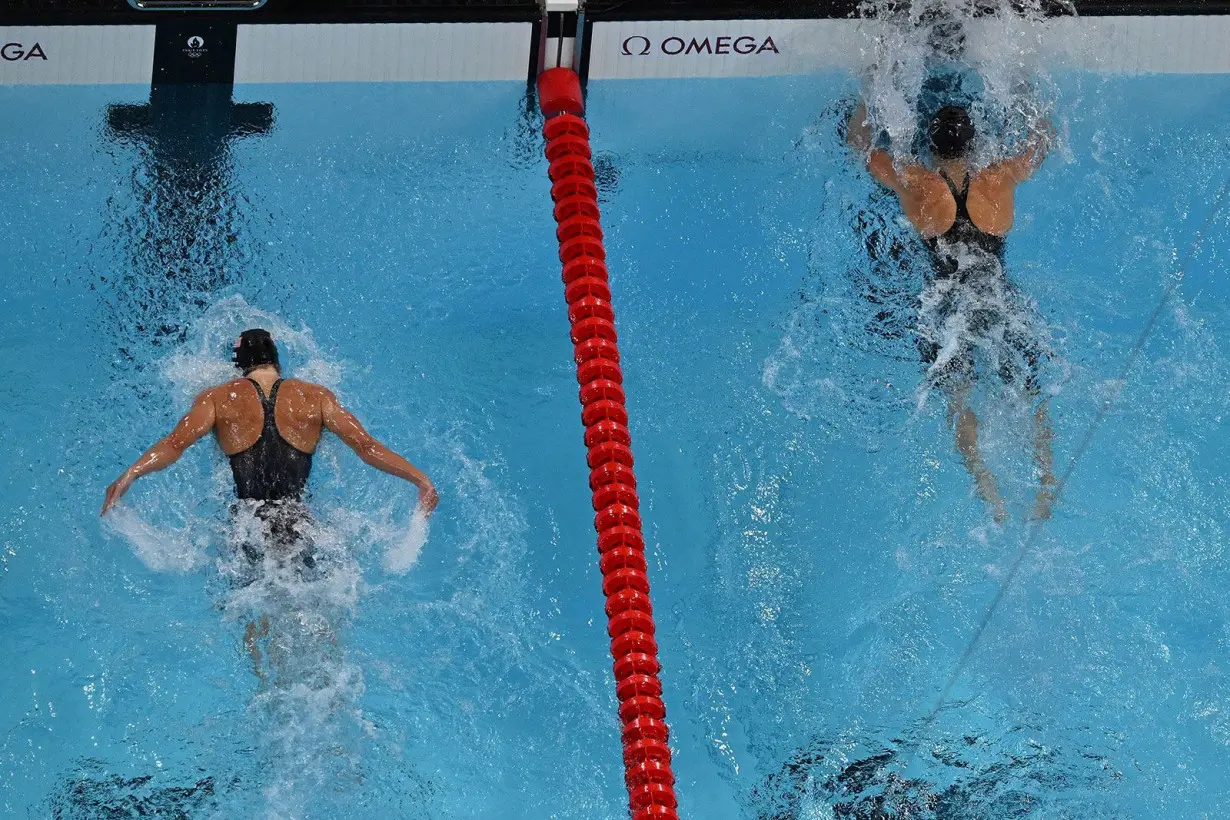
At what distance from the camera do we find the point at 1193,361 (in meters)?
5.12

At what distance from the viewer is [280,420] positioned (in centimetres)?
435

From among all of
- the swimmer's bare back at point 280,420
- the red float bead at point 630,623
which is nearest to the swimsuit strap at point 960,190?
the red float bead at point 630,623

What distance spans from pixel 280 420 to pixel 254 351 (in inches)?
9.4

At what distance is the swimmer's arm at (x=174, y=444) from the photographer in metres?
4.07

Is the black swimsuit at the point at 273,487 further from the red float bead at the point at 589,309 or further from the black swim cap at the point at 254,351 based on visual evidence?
the red float bead at the point at 589,309

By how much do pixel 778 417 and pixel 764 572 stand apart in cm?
55

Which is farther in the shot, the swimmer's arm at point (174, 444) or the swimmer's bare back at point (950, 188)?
the swimmer's bare back at point (950, 188)

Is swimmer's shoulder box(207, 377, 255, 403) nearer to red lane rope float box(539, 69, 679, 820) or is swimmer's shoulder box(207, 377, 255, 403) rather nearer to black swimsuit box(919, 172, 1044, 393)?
red lane rope float box(539, 69, 679, 820)

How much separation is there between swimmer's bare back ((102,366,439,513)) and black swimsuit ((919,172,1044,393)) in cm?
183

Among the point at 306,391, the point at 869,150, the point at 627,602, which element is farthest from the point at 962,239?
the point at 306,391

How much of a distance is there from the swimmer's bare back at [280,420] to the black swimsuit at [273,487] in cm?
2

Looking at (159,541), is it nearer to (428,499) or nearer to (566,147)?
(428,499)

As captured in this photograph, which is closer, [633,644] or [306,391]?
[633,644]

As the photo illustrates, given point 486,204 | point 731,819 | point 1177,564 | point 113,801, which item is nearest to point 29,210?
point 486,204
